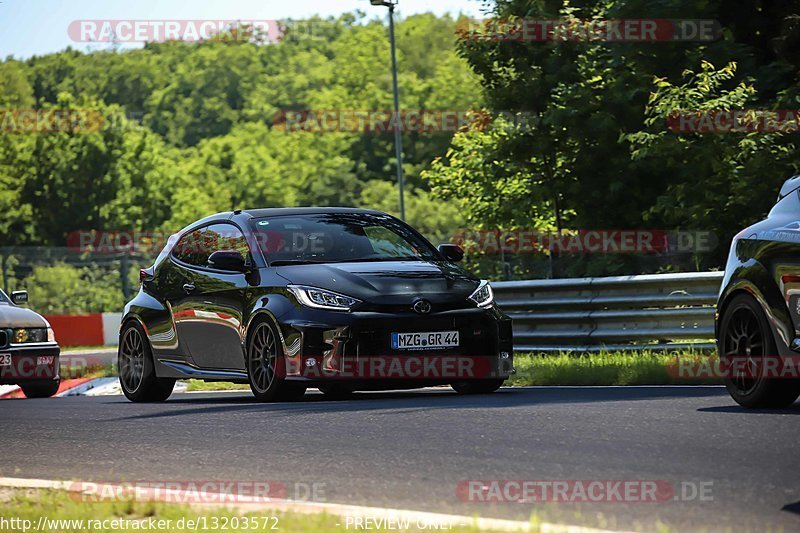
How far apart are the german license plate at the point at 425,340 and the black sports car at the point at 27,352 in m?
6.91

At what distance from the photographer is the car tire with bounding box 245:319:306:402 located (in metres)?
11.3

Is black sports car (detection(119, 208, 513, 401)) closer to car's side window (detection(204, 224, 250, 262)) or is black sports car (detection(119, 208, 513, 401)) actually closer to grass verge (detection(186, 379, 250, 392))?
car's side window (detection(204, 224, 250, 262))

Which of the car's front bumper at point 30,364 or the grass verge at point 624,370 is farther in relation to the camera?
the car's front bumper at point 30,364

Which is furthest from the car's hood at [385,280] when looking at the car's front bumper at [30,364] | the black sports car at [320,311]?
the car's front bumper at [30,364]

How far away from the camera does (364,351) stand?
11.0 metres

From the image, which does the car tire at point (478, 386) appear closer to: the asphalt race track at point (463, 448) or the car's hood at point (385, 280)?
the asphalt race track at point (463, 448)

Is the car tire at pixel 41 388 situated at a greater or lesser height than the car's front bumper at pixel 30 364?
lesser

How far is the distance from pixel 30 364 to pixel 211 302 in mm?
5018

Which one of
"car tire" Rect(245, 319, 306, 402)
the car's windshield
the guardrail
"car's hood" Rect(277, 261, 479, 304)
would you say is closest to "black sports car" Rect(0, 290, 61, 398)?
the car's windshield

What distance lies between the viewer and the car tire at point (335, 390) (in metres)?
11.2

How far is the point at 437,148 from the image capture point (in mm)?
103438

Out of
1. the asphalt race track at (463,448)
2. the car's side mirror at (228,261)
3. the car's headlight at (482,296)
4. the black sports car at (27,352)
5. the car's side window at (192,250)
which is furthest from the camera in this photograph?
the black sports car at (27,352)

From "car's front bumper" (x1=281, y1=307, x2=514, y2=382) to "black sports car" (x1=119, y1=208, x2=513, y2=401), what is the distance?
1 centimetres

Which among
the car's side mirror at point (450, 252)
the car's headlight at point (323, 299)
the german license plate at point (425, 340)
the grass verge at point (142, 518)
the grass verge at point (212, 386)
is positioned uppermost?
the car's side mirror at point (450, 252)
